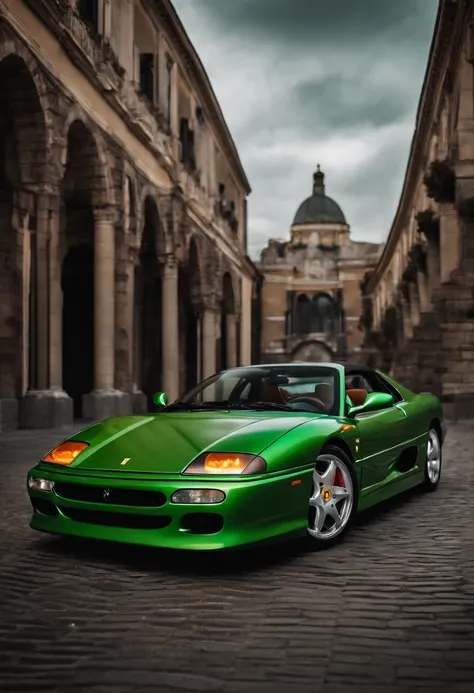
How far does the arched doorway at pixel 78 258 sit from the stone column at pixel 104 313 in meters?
0.68

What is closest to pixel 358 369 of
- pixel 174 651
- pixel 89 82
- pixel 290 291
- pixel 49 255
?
pixel 174 651

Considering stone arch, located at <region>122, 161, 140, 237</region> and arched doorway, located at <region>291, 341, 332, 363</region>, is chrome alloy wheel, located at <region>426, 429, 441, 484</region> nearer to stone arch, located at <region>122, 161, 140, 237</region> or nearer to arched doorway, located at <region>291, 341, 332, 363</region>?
stone arch, located at <region>122, 161, 140, 237</region>

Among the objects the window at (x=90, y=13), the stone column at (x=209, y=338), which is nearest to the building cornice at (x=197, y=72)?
the window at (x=90, y=13)

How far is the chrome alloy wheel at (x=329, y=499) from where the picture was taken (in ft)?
17.6

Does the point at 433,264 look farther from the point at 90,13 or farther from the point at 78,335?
the point at 90,13

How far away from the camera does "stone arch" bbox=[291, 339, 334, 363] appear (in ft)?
225

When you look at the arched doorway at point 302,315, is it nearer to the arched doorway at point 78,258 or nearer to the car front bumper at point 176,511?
the arched doorway at point 78,258

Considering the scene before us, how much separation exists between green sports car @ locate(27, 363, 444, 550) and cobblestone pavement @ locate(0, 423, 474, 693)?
23cm

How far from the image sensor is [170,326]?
28406 mm

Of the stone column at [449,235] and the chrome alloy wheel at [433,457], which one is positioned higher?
the stone column at [449,235]

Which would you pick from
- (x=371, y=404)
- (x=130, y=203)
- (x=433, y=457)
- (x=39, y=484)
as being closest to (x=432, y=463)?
(x=433, y=457)

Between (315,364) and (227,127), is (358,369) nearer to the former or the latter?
(315,364)

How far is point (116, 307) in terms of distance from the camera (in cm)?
2247

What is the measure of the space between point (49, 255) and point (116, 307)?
5059 millimetres
